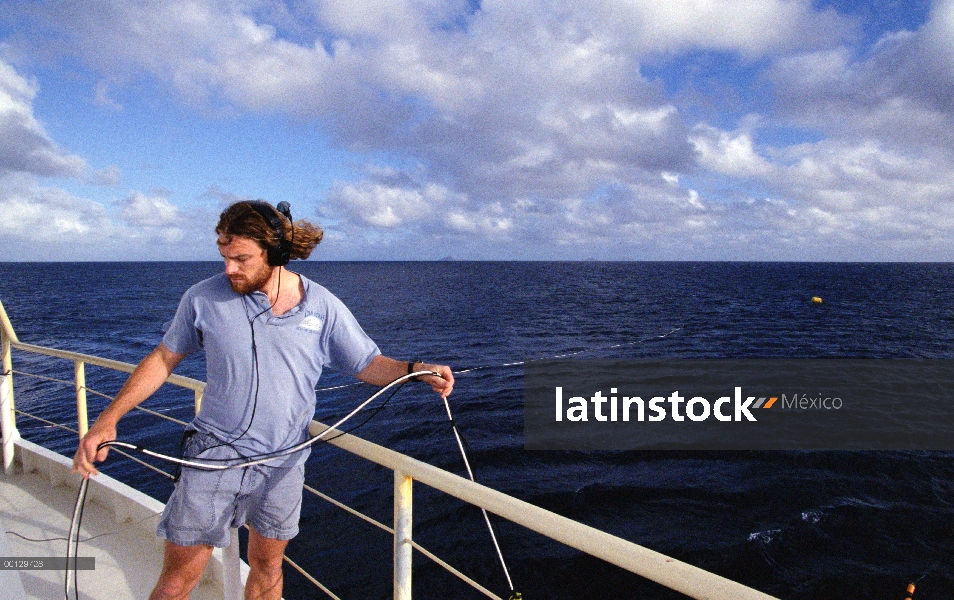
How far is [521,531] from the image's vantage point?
8.15 meters

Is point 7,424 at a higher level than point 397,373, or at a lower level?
lower

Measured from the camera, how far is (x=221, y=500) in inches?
A: 77.6

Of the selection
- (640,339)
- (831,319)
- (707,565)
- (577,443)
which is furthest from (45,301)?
(831,319)

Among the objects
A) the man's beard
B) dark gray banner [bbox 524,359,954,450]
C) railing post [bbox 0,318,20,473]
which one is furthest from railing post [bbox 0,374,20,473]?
dark gray banner [bbox 524,359,954,450]

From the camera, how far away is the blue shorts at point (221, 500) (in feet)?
6.37

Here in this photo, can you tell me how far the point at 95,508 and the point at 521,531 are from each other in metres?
5.85

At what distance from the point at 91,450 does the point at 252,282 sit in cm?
72

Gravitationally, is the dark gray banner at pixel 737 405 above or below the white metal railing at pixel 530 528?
below

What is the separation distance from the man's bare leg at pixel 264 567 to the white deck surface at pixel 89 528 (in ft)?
2.32

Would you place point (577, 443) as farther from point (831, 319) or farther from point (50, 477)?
point (831, 319)

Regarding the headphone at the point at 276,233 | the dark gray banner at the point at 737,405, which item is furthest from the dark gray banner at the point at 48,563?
the dark gray banner at the point at 737,405

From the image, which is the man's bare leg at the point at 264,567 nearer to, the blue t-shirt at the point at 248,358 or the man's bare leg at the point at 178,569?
the man's bare leg at the point at 178,569

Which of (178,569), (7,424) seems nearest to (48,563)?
(7,424)

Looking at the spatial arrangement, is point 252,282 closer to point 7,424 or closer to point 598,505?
point 7,424
